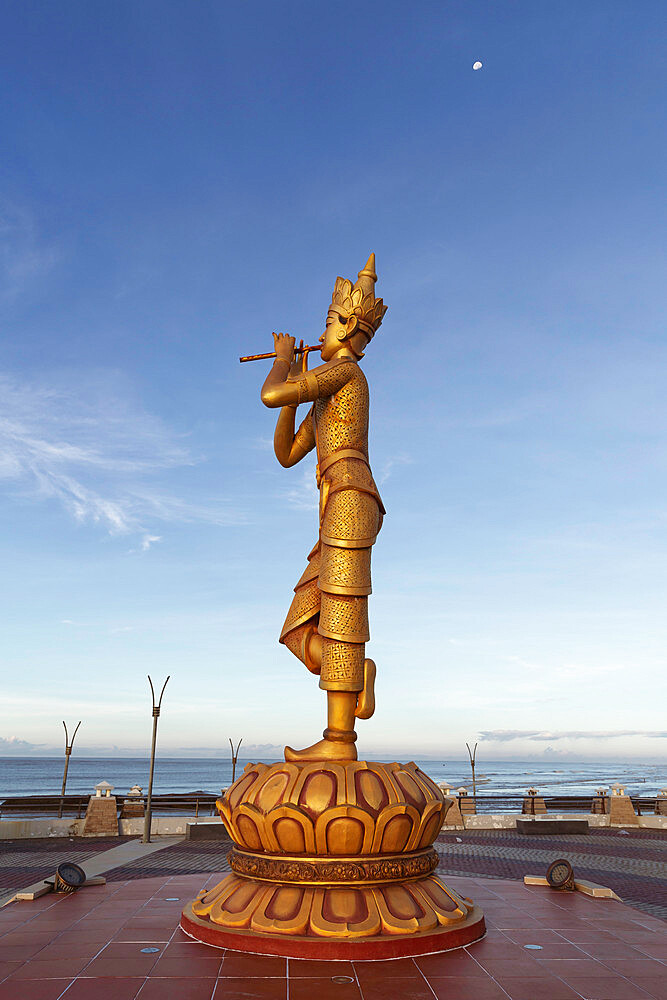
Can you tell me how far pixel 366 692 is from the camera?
635 cm

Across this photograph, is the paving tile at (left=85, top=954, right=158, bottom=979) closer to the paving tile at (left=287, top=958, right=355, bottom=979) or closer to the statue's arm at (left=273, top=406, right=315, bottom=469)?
the paving tile at (left=287, top=958, right=355, bottom=979)

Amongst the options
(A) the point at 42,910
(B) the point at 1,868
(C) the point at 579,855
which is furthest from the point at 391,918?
(C) the point at 579,855

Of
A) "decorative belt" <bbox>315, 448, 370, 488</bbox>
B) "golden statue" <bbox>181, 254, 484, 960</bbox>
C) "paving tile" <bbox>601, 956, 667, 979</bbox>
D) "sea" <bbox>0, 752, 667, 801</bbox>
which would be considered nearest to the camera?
"paving tile" <bbox>601, 956, 667, 979</bbox>

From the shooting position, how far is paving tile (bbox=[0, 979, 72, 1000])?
4.32 meters

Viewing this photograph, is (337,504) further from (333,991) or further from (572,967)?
(572,967)

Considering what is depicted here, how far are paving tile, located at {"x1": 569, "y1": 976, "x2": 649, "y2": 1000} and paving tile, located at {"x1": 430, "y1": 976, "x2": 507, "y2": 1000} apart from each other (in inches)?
20.8

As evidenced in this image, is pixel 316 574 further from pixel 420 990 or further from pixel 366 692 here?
pixel 420 990

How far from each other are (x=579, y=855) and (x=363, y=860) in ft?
36.7

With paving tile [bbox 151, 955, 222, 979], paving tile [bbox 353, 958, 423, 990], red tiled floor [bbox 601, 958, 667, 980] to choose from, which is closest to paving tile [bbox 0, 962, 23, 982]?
paving tile [bbox 151, 955, 222, 979]

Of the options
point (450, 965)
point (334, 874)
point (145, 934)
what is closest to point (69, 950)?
point (145, 934)

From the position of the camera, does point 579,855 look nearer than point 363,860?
No

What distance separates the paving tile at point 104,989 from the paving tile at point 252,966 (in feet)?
1.77

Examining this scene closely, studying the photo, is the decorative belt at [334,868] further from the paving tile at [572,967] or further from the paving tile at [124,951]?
the paving tile at [572,967]

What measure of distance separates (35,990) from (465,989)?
2683 mm
